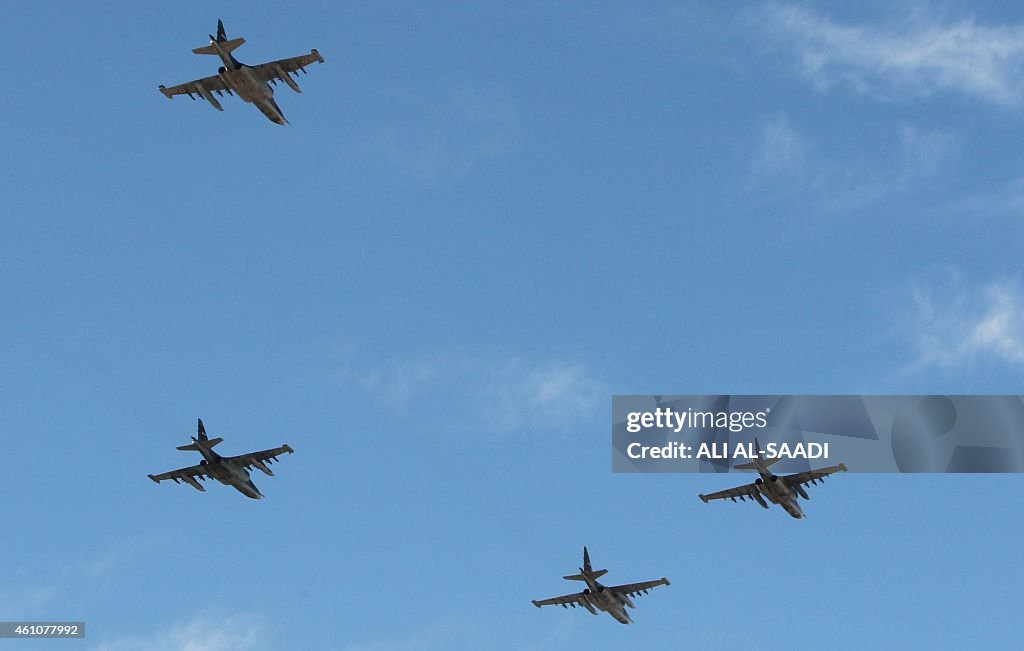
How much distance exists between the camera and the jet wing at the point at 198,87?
99938 millimetres

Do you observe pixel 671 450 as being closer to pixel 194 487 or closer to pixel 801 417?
pixel 801 417

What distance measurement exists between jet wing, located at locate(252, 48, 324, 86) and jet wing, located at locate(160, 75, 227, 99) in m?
4.23

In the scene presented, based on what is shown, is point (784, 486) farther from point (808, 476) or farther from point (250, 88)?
point (250, 88)

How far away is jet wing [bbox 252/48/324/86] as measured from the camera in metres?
94.6

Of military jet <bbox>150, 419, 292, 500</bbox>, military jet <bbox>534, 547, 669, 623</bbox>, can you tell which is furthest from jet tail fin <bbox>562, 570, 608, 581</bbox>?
military jet <bbox>150, 419, 292, 500</bbox>

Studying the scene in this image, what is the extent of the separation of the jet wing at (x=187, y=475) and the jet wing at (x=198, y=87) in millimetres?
29945

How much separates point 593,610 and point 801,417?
24.2 meters

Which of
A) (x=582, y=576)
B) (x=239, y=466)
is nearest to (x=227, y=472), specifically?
(x=239, y=466)

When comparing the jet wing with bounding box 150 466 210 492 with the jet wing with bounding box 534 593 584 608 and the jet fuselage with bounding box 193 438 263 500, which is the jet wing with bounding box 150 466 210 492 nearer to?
the jet fuselage with bounding box 193 438 263 500

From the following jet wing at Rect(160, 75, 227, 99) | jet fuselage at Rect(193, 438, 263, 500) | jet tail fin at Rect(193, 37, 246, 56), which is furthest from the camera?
jet fuselage at Rect(193, 438, 263, 500)

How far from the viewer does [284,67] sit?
95375mm

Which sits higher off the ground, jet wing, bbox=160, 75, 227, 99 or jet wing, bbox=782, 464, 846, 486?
jet wing, bbox=160, 75, 227, 99

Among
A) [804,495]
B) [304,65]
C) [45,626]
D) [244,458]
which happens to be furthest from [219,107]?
[804,495]

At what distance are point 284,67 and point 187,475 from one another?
38.4 meters
